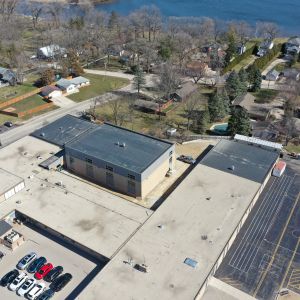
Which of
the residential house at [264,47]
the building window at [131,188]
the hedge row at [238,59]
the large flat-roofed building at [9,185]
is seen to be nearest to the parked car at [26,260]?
the large flat-roofed building at [9,185]

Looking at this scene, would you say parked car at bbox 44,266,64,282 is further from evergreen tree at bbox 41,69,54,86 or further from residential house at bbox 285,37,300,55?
residential house at bbox 285,37,300,55

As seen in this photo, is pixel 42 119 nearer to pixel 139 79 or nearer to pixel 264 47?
pixel 139 79

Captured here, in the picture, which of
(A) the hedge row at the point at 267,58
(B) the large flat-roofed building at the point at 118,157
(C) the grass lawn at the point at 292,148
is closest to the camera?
(B) the large flat-roofed building at the point at 118,157

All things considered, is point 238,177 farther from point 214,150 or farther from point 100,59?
point 100,59

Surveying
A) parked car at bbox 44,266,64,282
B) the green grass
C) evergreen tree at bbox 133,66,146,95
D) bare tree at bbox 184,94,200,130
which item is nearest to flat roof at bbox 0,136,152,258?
parked car at bbox 44,266,64,282

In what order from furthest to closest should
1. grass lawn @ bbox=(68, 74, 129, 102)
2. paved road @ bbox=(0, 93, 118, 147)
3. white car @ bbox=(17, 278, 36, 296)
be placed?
grass lawn @ bbox=(68, 74, 129, 102) → paved road @ bbox=(0, 93, 118, 147) → white car @ bbox=(17, 278, 36, 296)

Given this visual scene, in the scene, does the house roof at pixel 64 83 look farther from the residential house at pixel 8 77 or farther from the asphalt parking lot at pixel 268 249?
the asphalt parking lot at pixel 268 249

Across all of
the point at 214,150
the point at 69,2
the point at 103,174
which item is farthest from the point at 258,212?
the point at 69,2
